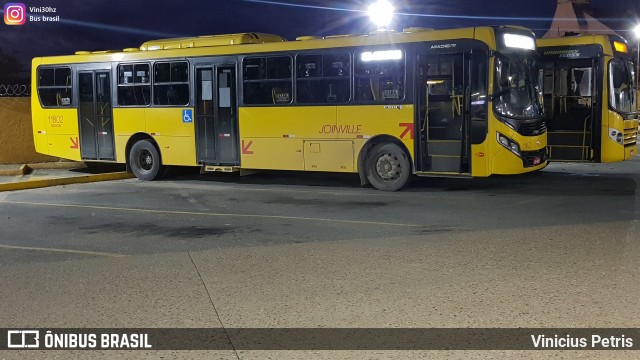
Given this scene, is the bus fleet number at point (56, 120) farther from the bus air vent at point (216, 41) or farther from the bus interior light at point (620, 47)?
the bus interior light at point (620, 47)

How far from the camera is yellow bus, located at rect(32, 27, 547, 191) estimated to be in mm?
13648

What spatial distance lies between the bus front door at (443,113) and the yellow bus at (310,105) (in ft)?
0.06

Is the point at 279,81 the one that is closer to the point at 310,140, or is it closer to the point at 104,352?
the point at 310,140

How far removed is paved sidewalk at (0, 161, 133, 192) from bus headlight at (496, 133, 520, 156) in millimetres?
9386

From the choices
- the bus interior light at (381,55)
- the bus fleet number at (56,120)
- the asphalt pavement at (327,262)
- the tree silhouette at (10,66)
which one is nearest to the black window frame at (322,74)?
the bus interior light at (381,55)

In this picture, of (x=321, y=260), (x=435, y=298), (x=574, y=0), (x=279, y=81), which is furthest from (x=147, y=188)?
(x=574, y=0)

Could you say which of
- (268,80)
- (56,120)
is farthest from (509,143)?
(56,120)

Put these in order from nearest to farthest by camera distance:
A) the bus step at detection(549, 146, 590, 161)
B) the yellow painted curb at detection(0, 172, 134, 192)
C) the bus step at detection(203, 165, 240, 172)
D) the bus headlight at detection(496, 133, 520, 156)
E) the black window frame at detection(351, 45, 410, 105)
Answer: the bus headlight at detection(496, 133, 520, 156) < the black window frame at detection(351, 45, 410, 105) < the yellow painted curb at detection(0, 172, 134, 192) < the bus step at detection(203, 165, 240, 172) < the bus step at detection(549, 146, 590, 161)

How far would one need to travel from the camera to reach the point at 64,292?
6.68 metres

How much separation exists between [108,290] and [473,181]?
1092 centimetres

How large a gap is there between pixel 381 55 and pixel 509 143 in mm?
3049

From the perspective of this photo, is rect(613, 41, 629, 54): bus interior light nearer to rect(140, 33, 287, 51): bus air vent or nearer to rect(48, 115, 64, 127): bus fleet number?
rect(140, 33, 287, 51): bus air vent

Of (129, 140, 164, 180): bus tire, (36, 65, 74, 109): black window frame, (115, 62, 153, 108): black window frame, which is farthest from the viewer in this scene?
(36, 65, 74, 109): black window frame

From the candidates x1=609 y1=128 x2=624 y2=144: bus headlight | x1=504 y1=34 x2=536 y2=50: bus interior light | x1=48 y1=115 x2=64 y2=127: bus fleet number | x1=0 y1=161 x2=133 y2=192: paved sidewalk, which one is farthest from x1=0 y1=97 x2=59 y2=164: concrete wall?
x1=609 y1=128 x2=624 y2=144: bus headlight
